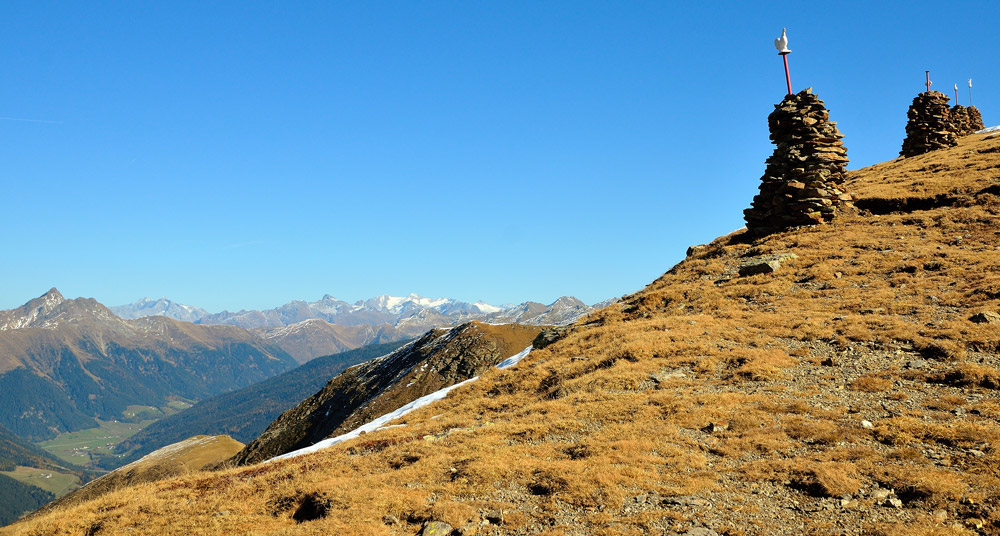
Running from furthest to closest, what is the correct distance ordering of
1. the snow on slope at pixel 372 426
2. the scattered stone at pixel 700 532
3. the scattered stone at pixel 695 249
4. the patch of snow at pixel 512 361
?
the scattered stone at pixel 695 249 → the patch of snow at pixel 512 361 → the snow on slope at pixel 372 426 → the scattered stone at pixel 700 532

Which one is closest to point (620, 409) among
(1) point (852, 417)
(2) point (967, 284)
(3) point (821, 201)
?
(1) point (852, 417)

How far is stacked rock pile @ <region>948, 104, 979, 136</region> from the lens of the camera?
74.7 m

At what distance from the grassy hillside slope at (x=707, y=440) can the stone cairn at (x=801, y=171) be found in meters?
10.9

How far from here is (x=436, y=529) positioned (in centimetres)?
1099

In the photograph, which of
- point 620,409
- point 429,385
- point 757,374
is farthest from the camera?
point 429,385

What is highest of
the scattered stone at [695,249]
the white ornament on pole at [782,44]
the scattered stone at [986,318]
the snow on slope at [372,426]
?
the white ornament on pole at [782,44]

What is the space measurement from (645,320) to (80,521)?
23685 mm

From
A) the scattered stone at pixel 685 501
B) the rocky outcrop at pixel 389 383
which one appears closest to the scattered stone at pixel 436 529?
the scattered stone at pixel 685 501

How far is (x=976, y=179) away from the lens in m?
40.1

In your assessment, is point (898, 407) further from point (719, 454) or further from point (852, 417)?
point (719, 454)

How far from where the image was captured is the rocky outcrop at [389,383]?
295 ft

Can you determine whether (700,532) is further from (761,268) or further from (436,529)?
(761,268)

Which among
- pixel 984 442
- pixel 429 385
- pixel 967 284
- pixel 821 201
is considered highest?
pixel 821 201

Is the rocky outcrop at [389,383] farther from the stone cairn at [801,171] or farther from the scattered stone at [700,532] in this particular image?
the scattered stone at [700,532]
